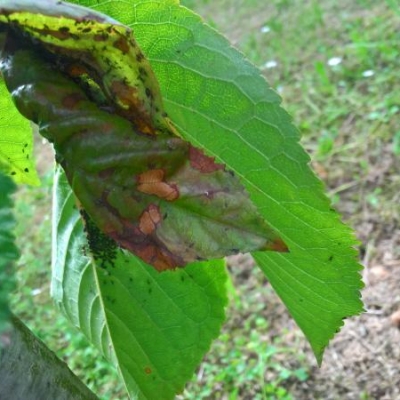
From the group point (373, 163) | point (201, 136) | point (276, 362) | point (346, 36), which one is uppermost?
point (346, 36)

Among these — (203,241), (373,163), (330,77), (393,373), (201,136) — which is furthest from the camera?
(330,77)

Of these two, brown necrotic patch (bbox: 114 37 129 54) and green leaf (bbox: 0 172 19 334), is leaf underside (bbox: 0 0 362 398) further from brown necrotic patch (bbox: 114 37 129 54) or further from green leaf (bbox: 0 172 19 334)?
green leaf (bbox: 0 172 19 334)

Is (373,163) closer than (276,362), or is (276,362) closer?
(276,362)

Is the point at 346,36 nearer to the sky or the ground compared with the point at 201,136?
nearer to the sky

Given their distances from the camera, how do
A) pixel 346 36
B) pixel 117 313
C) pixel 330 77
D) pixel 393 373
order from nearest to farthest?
pixel 117 313 < pixel 393 373 < pixel 330 77 < pixel 346 36

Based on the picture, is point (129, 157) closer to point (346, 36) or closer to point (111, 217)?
point (111, 217)

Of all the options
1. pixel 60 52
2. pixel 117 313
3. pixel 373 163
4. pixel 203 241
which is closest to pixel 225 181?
pixel 203 241

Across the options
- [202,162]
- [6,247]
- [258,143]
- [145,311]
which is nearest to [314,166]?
[145,311]

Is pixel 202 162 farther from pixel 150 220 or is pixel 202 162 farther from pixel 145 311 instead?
pixel 145 311
